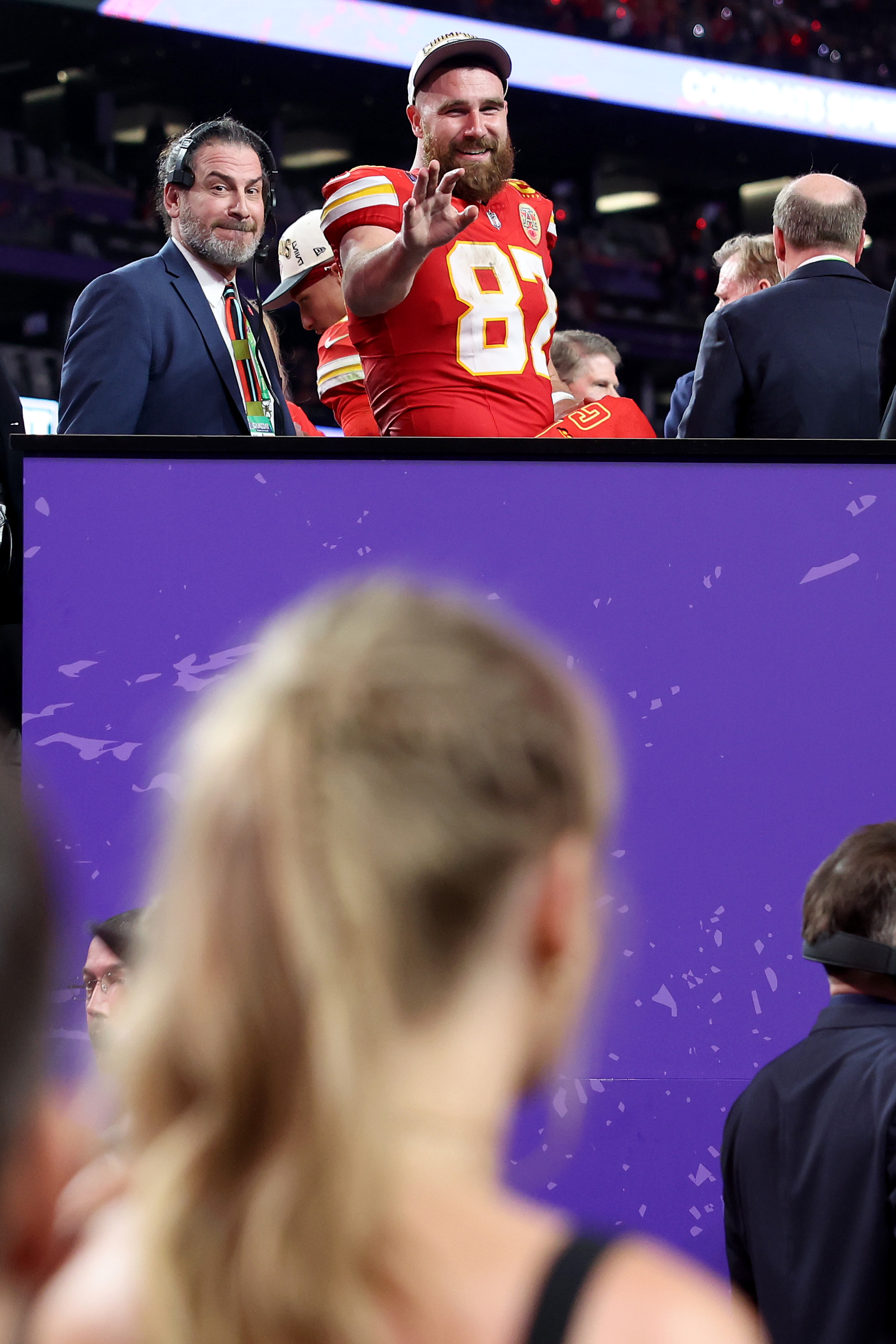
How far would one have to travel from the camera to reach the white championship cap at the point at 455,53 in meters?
2.65

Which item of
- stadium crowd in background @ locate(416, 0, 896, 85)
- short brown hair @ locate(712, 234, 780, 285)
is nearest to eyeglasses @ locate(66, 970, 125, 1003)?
short brown hair @ locate(712, 234, 780, 285)

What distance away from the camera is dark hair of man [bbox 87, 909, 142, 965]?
5.75ft

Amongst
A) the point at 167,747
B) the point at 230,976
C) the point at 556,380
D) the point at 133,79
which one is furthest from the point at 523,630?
the point at 133,79

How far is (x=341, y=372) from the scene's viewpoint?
339cm

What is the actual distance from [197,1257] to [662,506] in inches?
71.4

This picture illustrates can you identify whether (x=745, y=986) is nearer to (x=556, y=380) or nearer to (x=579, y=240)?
(x=556, y=380)

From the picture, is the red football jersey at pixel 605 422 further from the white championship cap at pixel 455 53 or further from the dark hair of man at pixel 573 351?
the dark hair of man at pixel 573 351

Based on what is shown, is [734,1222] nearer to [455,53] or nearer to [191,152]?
[455,53]

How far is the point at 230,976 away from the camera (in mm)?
483

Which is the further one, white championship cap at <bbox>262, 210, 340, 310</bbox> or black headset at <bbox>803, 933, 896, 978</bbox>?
white championship cap at <bbox>262, 210, 340, 310</bbox>

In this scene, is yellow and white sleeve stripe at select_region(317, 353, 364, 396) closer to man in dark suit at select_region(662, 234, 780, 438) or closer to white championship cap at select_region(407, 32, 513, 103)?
white championship cap at select_region(407, 32, 513, 103)

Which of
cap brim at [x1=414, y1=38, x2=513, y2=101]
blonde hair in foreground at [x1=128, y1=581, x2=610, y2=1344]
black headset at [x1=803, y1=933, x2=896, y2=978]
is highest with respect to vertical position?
cap brim at [x1=414, y1=38, x2=513, y2=101]

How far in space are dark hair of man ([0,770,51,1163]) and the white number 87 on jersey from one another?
2.26 metres

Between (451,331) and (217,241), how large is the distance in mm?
592
